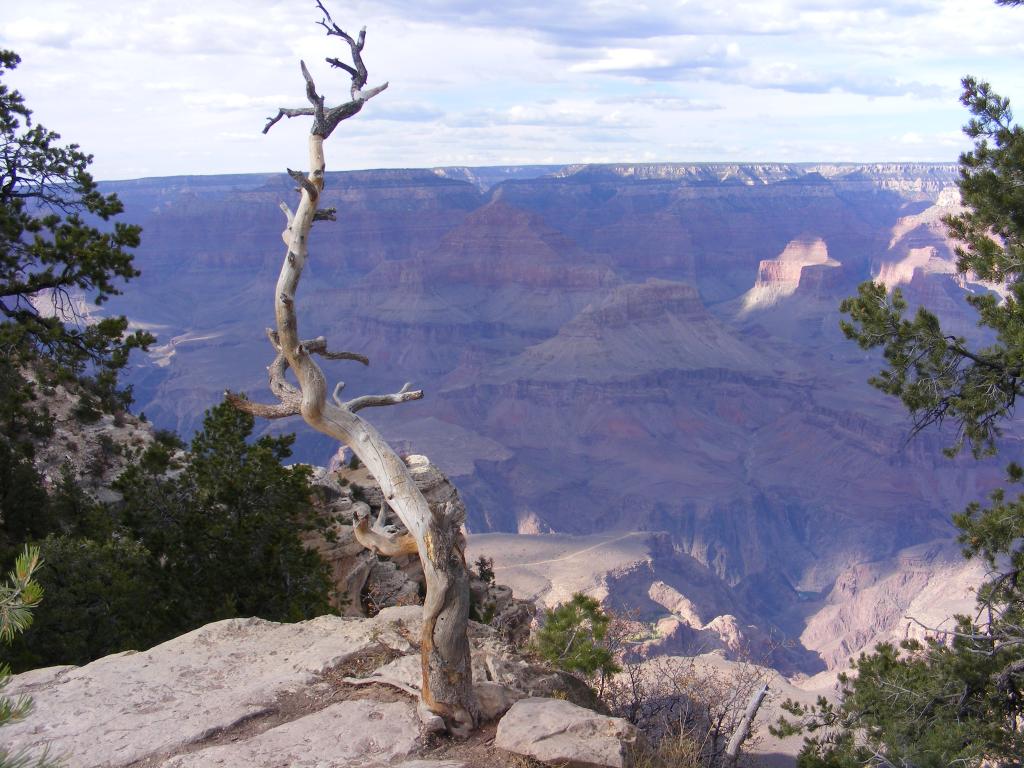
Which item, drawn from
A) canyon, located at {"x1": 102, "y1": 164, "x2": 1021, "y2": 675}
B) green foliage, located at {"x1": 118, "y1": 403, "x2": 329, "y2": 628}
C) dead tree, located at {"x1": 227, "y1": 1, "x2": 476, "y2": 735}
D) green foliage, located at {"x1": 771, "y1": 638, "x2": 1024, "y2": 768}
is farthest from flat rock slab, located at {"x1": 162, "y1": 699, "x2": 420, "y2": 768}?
canyon, located at {"x1": 102, "y1": 164, "x2": 1021, "y2": 675}

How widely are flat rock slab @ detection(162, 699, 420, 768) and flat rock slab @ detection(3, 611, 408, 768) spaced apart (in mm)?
394

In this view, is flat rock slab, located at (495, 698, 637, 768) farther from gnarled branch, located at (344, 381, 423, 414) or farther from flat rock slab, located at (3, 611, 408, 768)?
gnarled branch, located at (344, 381, 423, 414)

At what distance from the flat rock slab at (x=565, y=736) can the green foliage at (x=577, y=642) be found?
3.10 metres

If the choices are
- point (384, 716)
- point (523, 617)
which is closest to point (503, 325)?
point (523, 617)

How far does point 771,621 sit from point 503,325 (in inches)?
3090

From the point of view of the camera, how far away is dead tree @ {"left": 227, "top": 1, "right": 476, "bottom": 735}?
21.7 feet

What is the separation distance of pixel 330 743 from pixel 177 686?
1.98 meters

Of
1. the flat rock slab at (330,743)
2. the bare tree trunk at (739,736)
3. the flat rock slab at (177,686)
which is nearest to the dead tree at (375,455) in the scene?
the flat rock slab at (330,743)

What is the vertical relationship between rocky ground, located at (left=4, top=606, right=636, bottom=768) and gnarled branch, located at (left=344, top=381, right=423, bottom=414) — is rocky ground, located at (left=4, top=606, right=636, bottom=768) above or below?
below

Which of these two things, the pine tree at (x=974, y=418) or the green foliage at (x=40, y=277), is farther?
the green foliage at (x=40, y=277)

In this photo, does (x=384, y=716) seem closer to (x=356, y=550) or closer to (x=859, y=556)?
(x=356, y=550)

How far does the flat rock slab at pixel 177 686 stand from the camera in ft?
21.4

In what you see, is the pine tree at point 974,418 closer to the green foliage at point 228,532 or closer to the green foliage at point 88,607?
the green foliage at point 228,532

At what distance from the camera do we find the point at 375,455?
7.04 meters
